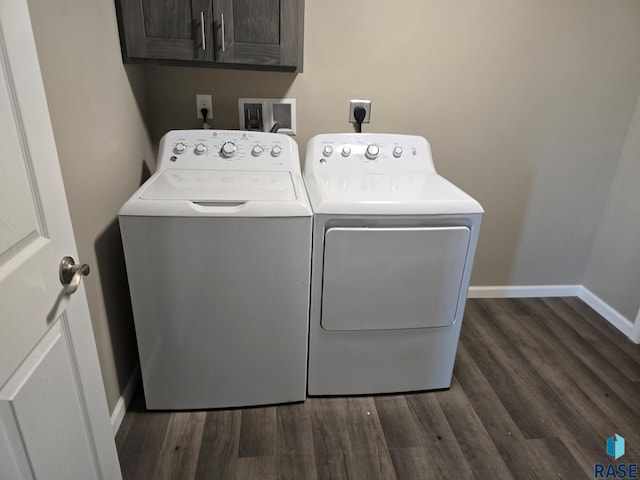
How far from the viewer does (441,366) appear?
1.78 m

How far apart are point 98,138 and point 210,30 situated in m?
0.58

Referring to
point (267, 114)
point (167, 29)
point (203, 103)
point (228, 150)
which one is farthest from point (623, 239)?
point (167, 29)

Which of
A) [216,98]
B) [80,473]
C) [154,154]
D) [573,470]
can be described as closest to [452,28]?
[216,98]

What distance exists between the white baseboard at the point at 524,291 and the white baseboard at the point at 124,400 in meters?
1.87

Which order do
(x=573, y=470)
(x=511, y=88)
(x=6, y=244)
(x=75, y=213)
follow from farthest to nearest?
(x=511, y=88) → (x=573, y=470) → (x=75, y=213) → (x=6, y=244)

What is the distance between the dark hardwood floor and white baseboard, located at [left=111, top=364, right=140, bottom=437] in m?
0.03

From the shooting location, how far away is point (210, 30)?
5.16ft

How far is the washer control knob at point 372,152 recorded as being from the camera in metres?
1.87

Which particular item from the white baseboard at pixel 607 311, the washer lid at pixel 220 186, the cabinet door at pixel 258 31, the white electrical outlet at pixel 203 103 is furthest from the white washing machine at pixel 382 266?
the white baseboard at pixel 607 311

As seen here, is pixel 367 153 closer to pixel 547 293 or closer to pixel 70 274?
pixel 70 274

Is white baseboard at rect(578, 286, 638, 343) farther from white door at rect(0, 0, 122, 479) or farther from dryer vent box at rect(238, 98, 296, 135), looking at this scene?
white door at rect(0, 0, 122, 479)

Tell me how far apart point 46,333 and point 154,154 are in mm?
1379

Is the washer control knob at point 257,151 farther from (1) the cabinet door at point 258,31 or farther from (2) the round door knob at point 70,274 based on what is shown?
(2) the round door knob at point 70,274

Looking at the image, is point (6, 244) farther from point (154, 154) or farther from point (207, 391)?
point (154, 154)
